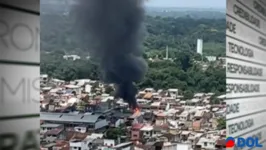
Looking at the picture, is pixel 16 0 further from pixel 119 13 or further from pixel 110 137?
pixel 110 137

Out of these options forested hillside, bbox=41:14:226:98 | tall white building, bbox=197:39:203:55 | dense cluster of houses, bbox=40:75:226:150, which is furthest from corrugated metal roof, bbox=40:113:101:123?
tall white building, bbox=197:39:203:55

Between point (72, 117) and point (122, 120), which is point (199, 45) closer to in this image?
point (122, 120)

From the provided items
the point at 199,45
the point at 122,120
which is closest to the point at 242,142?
the point at 199,45

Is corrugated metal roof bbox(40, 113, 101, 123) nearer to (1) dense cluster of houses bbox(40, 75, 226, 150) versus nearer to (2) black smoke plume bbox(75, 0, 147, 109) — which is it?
(1) dense cluster of houses bbox(40, 75, 226, 150)

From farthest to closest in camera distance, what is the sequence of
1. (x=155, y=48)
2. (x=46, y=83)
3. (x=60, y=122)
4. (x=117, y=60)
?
(x=155, y=48)
(x=117, y=60)
(x=60, y=122)
(x=46, y=83)

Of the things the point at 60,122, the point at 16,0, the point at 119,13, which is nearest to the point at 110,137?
the point at 60,122

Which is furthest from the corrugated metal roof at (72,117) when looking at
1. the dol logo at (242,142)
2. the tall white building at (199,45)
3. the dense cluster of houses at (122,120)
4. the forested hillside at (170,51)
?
the dol logo at (242,142)
